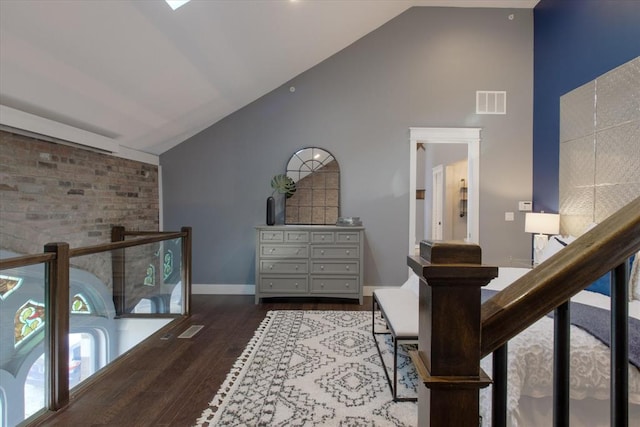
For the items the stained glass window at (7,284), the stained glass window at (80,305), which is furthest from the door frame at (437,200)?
the stained glass window at (7,284)

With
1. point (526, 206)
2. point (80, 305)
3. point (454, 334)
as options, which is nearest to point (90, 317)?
point (80, 305)

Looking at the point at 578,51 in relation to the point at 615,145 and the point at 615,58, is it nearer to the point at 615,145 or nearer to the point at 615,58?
the point at 615,58

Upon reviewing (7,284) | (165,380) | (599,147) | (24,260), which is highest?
(599,147)

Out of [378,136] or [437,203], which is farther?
[437,203]

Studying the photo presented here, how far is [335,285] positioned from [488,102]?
3147mm

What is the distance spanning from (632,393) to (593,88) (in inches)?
118

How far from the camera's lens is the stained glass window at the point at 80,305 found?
2.43 m

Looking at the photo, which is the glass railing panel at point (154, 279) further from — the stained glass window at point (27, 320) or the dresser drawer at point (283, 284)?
the stained glass window at point (27, 320)

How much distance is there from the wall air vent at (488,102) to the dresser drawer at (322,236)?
258cm

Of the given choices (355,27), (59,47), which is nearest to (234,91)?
(355,27)

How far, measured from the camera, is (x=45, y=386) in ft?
6.79

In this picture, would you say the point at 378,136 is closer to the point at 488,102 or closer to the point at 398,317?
the point at 488,102

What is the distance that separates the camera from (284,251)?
14.0 feet

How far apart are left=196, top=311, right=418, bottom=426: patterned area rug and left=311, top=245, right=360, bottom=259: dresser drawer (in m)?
1.06
